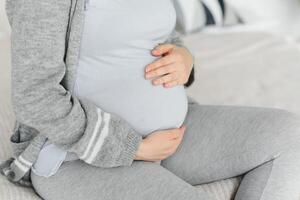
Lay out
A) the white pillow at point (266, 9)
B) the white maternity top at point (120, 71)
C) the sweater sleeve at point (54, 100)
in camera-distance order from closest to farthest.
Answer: the sweater sleeve at point (54, 100)
the white maternity top at point (120, 71)
the white pillow at point (266, 9)

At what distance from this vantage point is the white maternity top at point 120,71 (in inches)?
36.4

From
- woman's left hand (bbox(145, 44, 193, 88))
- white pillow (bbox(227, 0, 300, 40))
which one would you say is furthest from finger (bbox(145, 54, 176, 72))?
white pillow (bbox(227, 0, 300, 40))

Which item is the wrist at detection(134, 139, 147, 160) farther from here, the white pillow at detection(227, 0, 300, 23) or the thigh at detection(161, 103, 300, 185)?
the white pillow at detection(227, 0, 300, 23)

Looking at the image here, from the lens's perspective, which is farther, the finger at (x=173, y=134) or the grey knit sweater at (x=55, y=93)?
the finger at (x=173, y=134)

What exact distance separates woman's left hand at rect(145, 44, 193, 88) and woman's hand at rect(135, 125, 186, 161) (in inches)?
4.1

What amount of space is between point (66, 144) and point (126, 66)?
0.20m

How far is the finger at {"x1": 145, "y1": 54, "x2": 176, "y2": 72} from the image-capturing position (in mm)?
983

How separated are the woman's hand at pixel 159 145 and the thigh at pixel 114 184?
20 mm

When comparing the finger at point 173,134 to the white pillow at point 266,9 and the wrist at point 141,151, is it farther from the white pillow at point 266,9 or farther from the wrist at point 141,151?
the white pillow at point 266,9

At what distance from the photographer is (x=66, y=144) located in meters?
0.89

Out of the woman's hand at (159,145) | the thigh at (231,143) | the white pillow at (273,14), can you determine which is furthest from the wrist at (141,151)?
the white pillow at (273,14)

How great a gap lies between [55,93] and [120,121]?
14 cm

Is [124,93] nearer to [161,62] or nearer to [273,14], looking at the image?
[161,62]

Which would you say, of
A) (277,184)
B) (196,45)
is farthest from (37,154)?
(196,45)
